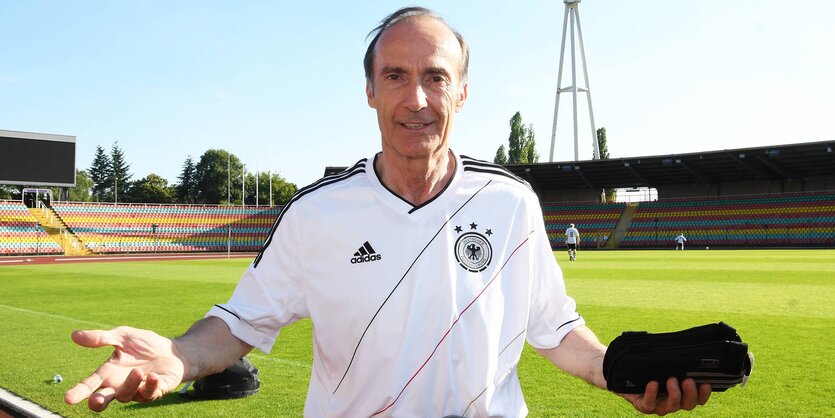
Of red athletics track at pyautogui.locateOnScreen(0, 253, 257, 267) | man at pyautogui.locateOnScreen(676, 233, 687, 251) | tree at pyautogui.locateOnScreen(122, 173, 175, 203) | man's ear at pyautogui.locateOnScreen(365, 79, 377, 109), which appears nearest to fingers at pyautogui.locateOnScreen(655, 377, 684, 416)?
man's ear at pyautogui.locateOnScreen(365, 79, 377, 109)

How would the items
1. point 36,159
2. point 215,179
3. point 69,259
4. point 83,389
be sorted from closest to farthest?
point 83,389 < point 69,259 < point 36,159 < point 215,179

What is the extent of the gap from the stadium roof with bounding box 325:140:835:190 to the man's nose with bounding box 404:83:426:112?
1384 inches

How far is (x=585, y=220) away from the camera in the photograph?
52.6 m

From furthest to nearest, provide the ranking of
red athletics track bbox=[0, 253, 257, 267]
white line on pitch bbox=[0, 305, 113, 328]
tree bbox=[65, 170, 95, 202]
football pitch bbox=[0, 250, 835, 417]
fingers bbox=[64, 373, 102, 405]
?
tree bbox=[65, 170, 95, 202] < red athletics track bbox=[0, 253, 257, 267] < white line on pitch bbox=[0, 305, 113, 328] < football pitch bbox=[0, 250, 835, 417] < fingers bbox=[64, 373, 102, 405]

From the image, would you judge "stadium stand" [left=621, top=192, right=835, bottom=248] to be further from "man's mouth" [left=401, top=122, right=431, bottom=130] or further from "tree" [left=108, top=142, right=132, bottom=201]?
"tree" [left=108, top=142, right=132, bottom=201]

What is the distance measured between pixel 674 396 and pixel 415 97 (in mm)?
1196

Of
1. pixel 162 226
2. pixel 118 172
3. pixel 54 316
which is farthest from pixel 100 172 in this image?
pixel 54 316

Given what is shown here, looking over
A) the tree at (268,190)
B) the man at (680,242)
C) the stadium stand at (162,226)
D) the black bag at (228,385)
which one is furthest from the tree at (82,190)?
the black bag at (228,385)

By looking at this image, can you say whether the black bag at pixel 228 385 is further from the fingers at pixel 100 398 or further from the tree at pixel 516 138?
the tree at pixel 516 138

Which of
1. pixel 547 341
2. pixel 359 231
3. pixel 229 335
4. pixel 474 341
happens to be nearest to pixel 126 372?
pixel 229 335

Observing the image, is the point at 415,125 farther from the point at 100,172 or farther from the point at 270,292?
the point at 100,172

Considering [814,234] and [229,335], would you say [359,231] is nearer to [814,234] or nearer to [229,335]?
[229,335]

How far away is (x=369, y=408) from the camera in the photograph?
6.77ft

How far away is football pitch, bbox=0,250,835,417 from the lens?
526 centimetres
